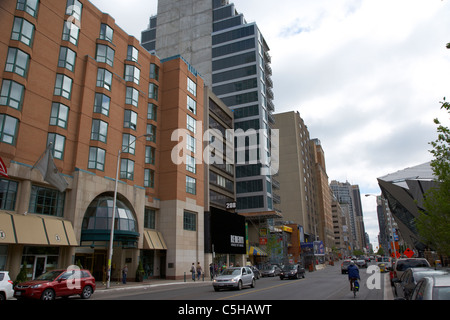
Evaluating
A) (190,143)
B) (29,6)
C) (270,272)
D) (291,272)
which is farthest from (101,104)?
(270,272)

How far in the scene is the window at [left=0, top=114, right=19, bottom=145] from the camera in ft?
78.6

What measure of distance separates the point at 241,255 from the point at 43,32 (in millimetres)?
43203

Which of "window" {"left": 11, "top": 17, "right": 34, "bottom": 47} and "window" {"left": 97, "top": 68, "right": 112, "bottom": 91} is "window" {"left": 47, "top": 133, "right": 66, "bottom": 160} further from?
"window" {"left": 11, "top": 17, "right": 34, "bottom": 47}

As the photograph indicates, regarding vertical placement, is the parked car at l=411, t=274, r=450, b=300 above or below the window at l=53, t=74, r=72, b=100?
below

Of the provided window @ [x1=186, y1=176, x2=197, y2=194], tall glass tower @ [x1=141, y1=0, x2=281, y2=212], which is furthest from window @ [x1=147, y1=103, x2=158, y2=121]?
tall glass tower @ [x1=141, y1=0, x2=281, y2=212]

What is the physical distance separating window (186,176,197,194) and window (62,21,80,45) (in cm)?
2094

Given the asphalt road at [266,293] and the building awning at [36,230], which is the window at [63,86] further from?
the asphalt road at [266,293]

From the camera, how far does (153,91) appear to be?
42719 millimetres

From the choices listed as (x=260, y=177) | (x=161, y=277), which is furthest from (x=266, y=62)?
(x=161, y=277)

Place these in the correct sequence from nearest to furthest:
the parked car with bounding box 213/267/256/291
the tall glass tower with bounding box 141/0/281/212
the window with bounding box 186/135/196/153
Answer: the parked car with bounding box 213/267/256/291
the window with bounding box 186/135/196/153
the tall glass tower with bounding box 141/0/281/212

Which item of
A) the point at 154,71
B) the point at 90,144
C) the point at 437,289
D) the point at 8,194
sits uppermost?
the point at 154,71

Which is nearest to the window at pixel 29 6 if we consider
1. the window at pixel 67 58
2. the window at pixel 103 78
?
the window at pixel 67 58

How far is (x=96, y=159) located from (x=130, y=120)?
712 cm

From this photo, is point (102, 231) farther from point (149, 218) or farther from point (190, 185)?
point (190, 185)
